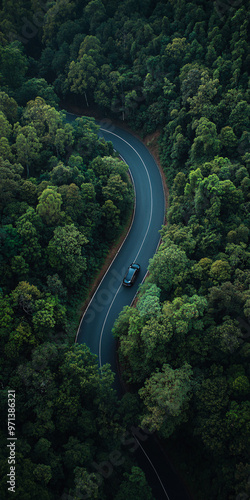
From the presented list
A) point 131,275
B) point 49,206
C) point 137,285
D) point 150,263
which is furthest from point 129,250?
point 49,206

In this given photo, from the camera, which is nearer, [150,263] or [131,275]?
[150,263]

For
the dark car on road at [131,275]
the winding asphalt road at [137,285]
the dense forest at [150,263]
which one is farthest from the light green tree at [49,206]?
the dark car on road at [131,275]

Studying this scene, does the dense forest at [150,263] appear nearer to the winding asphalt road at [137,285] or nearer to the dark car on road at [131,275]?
the winding asphalt road at [137,285]

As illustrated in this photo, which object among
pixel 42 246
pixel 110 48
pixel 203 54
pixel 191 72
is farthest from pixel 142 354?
pixel 110 48

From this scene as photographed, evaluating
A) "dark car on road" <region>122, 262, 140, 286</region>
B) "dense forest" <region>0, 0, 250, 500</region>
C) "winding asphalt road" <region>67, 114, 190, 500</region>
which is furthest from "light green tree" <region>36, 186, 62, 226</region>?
"dark car on road" <region>122, 262, 140, 286</region>

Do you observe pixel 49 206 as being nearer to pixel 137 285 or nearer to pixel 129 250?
pixel 129 250

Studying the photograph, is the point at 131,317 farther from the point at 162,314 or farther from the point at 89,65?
the point at 89,65
